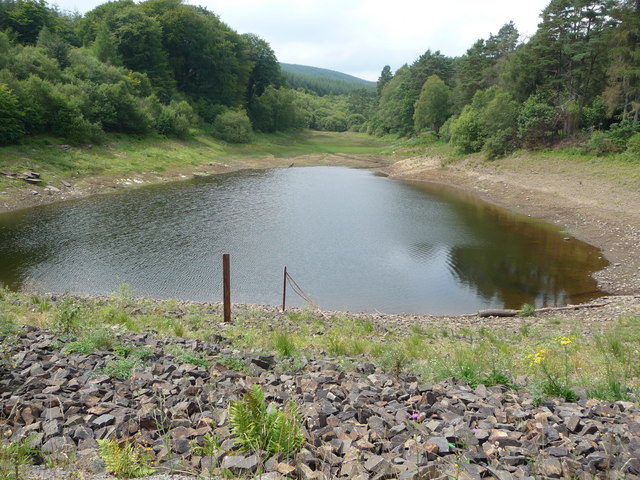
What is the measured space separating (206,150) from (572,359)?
53.3 meters

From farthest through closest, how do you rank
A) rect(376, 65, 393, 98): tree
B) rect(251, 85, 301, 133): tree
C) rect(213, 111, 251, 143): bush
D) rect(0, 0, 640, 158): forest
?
rect(376, 65, 393, 98): tree
rect(251, 85, 301, 133): tree
rect(213, 111, 251, 143): bush
rect(0, 0, 640, 158): forest

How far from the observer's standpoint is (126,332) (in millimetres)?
8500

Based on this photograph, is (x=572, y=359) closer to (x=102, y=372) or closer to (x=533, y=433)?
(x=533, y=433)

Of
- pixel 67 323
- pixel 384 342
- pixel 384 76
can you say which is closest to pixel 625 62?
pixel 384 342

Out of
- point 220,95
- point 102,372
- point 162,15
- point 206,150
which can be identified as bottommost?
point 102,372

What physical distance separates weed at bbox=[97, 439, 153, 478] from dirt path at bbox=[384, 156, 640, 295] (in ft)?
55.9

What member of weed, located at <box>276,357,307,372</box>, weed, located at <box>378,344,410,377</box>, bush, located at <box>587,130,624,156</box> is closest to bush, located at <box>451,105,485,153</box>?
bush, located at <box>587,130,624,156</box>

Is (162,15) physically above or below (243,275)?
above

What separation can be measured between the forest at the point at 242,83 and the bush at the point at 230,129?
0.15 metres

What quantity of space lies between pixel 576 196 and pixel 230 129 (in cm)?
4811

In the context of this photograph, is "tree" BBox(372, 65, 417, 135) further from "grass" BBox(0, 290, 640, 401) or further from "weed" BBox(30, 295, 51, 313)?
"weed" BBox(30, 295, 51, 313)

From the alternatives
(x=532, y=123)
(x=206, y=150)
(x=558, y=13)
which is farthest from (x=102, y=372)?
(x=206, y=150)

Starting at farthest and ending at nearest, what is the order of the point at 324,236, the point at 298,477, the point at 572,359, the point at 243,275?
the point at 324,236 → the point at 243,275 → the point at 572,359 → the point at 298,477

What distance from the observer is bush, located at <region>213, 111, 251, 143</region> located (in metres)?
64.2
